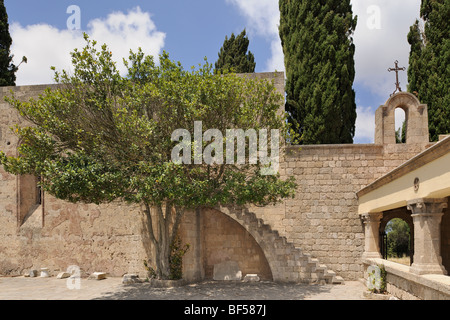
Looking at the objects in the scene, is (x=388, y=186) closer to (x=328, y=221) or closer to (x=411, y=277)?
(x=411, y=277)

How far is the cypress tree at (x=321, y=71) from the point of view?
18500mm

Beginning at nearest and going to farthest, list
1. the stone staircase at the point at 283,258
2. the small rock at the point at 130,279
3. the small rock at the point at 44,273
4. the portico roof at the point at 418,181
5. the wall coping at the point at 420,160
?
the wall coping at the point at 420,160 → the portico roof at the point at 418,181 → the stone staircase at the point at 283,258 → the small rock at the point at 130,279 → the small rock at the point at 44,273

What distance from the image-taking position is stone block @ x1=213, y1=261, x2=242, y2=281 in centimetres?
1557

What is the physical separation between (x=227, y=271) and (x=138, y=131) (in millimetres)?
7125

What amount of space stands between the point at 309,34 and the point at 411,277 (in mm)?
12812

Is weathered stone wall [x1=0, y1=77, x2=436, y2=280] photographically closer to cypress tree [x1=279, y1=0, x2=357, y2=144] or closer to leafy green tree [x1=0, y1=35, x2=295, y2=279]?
cypress tree [x1=279, y1=0, x2=357, y2=144]

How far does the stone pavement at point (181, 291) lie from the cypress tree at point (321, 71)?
7095mm

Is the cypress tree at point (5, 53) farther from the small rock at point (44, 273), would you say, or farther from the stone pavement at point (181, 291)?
the stone pavement at point (181, 291)

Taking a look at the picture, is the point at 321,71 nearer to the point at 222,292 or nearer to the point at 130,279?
the point at 222,292

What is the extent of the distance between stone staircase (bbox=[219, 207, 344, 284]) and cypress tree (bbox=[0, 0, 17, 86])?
1493 centimetres

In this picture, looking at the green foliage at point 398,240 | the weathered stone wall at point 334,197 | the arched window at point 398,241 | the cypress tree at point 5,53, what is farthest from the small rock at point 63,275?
the green foliage at point 398,240

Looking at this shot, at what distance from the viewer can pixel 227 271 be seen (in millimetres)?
15719

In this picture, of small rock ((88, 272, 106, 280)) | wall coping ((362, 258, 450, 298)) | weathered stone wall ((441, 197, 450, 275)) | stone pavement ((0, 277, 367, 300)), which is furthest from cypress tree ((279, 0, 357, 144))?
small rock ((88, 272, 106, 280))
